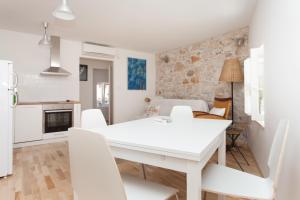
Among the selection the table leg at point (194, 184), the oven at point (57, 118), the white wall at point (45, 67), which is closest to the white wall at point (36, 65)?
the white wall at point (45, 67)

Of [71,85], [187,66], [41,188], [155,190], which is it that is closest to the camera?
[155,190]

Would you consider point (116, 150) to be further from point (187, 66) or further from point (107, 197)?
point (187, 66)

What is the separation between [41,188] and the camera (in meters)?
2.10

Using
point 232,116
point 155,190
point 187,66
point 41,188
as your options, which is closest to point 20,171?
point 41,188

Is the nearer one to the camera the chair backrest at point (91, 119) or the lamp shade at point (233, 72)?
the chair backrest at point (91, 119)

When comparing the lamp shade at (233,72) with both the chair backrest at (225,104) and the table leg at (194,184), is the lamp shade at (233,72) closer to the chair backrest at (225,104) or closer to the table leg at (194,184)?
the chair backrest at (225,104)

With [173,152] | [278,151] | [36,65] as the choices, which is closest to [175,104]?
[36,65]

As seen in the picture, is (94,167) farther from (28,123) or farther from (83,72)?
(83,72)

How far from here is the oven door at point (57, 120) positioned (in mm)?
3879

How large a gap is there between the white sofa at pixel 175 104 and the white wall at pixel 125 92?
2.46 feet

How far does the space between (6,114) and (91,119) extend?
1.24m

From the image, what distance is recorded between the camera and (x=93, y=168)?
870mm

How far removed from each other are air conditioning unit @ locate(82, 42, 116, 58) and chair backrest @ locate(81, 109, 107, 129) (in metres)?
3.13

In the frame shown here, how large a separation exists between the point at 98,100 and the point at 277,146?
6.42 metres
